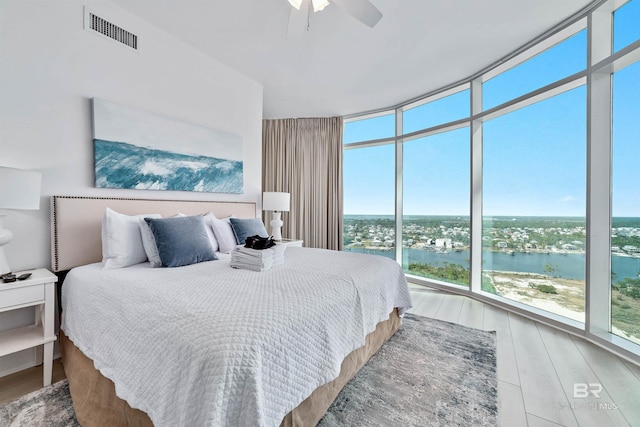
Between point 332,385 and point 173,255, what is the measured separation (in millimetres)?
1372

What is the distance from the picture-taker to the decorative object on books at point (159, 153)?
2183 mm

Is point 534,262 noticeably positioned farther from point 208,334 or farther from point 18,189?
point 18,189

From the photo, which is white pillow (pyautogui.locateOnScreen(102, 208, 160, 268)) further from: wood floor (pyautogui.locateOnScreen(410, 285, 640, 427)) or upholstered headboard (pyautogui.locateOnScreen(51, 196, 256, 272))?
wood floor (pyautogui.locateOnScreen(410, 285, 640, 427))

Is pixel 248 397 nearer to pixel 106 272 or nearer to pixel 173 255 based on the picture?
pixel 173 255

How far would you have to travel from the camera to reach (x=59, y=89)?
6.48ft

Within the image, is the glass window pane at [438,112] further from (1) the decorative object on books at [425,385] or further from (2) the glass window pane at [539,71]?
(1) the decorative object on books at [425,385]

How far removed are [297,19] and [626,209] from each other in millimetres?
3009

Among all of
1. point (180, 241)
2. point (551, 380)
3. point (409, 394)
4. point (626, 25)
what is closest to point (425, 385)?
point (409, 394)

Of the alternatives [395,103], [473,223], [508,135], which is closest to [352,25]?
[395,103]

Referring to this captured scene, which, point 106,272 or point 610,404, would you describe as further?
point 106,272

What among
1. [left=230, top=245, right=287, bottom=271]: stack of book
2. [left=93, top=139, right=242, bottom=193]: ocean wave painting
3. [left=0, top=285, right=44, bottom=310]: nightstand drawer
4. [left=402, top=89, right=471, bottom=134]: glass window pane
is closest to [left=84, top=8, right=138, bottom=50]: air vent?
[left=93, top=139, right=242, bottom=193]: ocean wave painting

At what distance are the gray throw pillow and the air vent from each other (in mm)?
1628

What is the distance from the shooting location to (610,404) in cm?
149

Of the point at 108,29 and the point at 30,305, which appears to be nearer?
the point at 30,305
